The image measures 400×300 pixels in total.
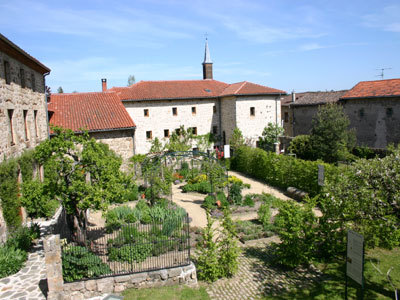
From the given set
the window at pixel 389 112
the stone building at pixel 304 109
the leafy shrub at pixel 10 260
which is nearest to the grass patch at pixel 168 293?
the leafy shrub at pixel 10 260

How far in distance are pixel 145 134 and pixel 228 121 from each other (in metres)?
7.65

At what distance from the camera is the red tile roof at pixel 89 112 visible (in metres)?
20.2

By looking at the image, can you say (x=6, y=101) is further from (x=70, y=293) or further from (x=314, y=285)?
(x=314, y=285)

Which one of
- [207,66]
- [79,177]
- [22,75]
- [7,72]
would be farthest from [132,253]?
[207,66]

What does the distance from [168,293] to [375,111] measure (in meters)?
22.8

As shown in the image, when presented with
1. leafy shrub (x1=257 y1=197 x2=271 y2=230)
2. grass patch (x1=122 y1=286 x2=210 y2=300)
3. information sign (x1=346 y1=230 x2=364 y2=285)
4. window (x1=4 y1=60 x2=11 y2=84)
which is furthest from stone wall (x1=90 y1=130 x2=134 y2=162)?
information sign (x1=346 y1=230 x2=364 y2=285)

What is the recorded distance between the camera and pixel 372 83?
84.1ft

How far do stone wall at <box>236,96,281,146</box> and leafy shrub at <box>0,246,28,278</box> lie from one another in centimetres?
2050

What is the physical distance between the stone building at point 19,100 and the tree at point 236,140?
47.9 feet

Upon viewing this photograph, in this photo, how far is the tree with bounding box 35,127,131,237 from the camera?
850cm

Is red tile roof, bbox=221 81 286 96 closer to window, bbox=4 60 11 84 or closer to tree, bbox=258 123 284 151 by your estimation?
tree, bbox=258 123 284 151

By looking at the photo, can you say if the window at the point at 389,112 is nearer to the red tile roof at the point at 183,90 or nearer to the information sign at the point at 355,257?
the red tile roof at the point at 183,90

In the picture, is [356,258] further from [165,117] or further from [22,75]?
[165,117]

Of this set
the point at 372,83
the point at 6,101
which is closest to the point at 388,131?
the point at 372,83
